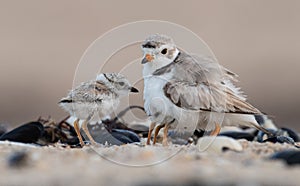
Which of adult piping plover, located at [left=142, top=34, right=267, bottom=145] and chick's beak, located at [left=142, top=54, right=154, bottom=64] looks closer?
adult piping plover, located at [left=142, top=34, right=267, bottom=145]

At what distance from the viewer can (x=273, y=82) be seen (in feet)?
51.8

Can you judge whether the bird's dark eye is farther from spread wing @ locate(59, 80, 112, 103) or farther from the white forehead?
spread wing @ locate(59, 80, 112, 103)

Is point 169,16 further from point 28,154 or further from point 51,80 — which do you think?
point 28,154

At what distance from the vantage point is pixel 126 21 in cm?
1752

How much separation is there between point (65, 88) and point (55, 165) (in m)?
10.2

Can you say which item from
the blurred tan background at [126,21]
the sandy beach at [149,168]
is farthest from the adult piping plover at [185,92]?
the blurred tan background at [126,21]

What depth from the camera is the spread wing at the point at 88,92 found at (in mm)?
5711

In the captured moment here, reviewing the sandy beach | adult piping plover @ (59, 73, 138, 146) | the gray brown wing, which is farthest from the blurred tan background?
the sandy beach

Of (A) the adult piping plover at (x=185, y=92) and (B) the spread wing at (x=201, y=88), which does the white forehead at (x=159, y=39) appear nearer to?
(A) the adult piping plover at (x=185, y=92)

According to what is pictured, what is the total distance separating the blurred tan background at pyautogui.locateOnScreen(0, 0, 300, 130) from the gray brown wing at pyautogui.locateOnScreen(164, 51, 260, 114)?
294 inches

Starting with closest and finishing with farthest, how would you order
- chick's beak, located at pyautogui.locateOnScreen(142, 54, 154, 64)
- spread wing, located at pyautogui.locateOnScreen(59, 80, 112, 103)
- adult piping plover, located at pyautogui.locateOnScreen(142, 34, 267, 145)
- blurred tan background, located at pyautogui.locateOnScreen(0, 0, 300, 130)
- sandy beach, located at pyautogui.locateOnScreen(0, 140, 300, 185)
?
sandy beach, located at pyautogui.locateOnScreen(0, 140, 300, 185)
adult piping plover, located at pyautogui.locateOnScreen(142, 34, 267, 145)
chick's beak, located at pyautogui.locateOnScreen(142, 54, 154, 64)
spread wing, located at pyautogui.locateOnScreen(59, 80, 112, 103)
blurred tan background, located at pyautogui.locateOnScreen(0, 0, 300, 130)

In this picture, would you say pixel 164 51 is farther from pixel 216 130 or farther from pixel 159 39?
pixel 216 130

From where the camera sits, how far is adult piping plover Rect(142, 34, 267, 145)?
5.26 meters

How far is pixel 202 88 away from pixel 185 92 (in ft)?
0.53
